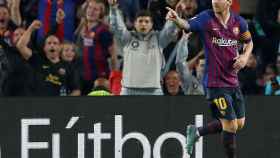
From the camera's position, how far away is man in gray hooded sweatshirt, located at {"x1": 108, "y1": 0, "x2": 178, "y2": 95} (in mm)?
14297

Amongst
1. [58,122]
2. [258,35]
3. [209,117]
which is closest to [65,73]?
[58,122]

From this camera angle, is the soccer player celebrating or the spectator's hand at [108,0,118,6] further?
the spectator's hand at [108,0,118,6]

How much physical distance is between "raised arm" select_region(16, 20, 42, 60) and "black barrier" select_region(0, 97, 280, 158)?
42.6 inches

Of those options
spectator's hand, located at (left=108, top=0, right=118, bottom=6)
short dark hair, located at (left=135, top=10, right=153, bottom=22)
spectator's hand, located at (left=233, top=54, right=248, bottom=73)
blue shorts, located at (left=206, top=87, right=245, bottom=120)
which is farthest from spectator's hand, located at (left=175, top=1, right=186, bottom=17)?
spectator's hand, located at (left=233, top=54, right=248, bottom=73)

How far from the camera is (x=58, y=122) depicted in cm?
1416

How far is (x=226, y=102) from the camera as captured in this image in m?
13.0

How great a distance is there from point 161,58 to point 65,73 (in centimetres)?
135

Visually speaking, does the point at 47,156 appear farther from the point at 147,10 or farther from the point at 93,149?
the point at 147,10

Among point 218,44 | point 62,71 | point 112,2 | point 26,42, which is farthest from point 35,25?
point 218,44

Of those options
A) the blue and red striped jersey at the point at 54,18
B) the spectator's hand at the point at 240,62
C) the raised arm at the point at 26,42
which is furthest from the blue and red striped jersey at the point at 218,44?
the blue and red striped jersey at the point at 54,18

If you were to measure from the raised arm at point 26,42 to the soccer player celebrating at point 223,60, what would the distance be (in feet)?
9.59

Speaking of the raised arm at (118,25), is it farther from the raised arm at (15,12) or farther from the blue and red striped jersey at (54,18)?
the raised arm at (15,12)

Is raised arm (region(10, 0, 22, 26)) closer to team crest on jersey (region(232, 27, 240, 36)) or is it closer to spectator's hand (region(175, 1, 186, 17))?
spectator's hand (region(175, 1, 186, 17))

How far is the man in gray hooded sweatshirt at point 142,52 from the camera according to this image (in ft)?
46.9
